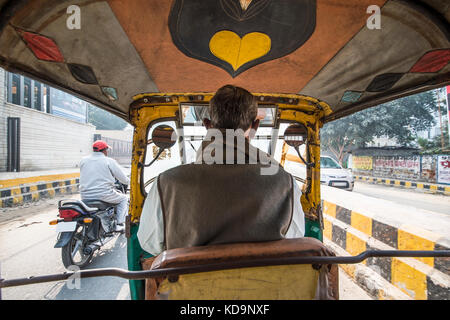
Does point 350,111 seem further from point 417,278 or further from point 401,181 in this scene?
point 401,181

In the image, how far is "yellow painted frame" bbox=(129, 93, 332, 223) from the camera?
236cm

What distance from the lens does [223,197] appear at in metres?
1.13

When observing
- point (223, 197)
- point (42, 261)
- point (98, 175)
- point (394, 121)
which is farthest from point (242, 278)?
point (394, 121)

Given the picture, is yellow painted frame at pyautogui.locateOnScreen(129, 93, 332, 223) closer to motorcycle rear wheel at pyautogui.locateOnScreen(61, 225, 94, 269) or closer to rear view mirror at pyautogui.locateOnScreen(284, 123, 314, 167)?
rear view mirror at pyautogui.locateOnScreen(284, 123, 314, 167)

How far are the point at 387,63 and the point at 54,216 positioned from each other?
7.57 m

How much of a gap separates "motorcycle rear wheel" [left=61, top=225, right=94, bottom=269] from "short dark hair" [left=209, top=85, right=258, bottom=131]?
297cm

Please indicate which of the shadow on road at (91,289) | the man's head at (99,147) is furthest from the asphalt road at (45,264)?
the man's head at (99,147)

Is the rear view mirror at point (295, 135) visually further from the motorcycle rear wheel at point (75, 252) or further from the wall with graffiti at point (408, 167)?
the wall with graffiti at point (408, 167)

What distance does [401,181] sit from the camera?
14102mm

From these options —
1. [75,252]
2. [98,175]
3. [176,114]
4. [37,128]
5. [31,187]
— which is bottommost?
[75,252]

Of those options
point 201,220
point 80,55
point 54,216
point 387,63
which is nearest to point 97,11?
point 80,55

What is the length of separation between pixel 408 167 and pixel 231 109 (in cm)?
1803

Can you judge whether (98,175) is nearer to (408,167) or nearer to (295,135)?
(295,135)

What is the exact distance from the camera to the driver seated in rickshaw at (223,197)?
44.1 inches
